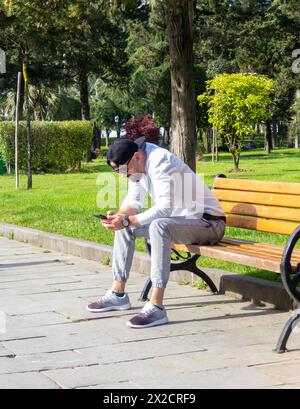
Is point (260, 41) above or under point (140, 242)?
above

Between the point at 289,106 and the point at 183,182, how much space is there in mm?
47508

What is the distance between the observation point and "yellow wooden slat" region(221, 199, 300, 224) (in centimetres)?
607

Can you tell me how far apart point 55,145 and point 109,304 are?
2214 centimetres

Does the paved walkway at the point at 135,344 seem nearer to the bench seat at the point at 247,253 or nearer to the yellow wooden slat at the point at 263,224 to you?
the bench seat at the point at 247,253

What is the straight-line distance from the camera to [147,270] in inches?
299

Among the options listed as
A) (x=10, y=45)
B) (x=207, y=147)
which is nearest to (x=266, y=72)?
(x=207, y=147)

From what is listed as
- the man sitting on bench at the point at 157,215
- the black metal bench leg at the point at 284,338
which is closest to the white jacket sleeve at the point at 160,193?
the man sitting on bench at the point at 157,215

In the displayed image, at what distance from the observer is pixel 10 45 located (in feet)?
105

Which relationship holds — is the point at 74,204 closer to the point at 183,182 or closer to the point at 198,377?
the point at 183,182

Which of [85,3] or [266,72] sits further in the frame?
[266,72]

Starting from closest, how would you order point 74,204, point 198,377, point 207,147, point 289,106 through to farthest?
point 198,377, point 74,204, point 289,106, point 207,147

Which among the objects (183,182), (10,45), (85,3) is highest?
(10,45)

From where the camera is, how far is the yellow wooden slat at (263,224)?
6.09m
